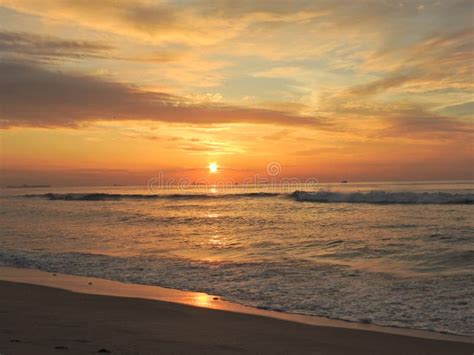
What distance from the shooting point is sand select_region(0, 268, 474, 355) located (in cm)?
515

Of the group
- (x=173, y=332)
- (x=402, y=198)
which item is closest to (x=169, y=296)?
(x=173, y=332)

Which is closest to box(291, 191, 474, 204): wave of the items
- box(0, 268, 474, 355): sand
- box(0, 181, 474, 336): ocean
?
box(0, 181, 474, 336): ocean

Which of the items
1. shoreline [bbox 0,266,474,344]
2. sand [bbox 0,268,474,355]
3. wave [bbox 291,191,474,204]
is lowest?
shoreline [bbox 0,266,474,344]

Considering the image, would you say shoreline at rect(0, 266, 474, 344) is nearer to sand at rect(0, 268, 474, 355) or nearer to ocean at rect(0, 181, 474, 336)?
sand at rect(0, 268, 474, 355)

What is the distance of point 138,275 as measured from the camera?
34.9 ft

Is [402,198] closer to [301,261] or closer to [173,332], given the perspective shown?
[301,261]

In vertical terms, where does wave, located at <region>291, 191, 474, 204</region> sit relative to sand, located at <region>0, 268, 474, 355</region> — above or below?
above

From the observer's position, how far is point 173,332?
5.94 meters

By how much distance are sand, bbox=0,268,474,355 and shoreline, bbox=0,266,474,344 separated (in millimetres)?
47

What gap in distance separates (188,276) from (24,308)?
403cm

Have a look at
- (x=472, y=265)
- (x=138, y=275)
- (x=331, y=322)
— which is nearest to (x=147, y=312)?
(x=331, y=322)

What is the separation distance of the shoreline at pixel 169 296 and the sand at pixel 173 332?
47 millimetres

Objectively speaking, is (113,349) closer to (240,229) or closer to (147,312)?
(147,312)

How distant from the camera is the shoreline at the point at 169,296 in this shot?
6.34 metres
